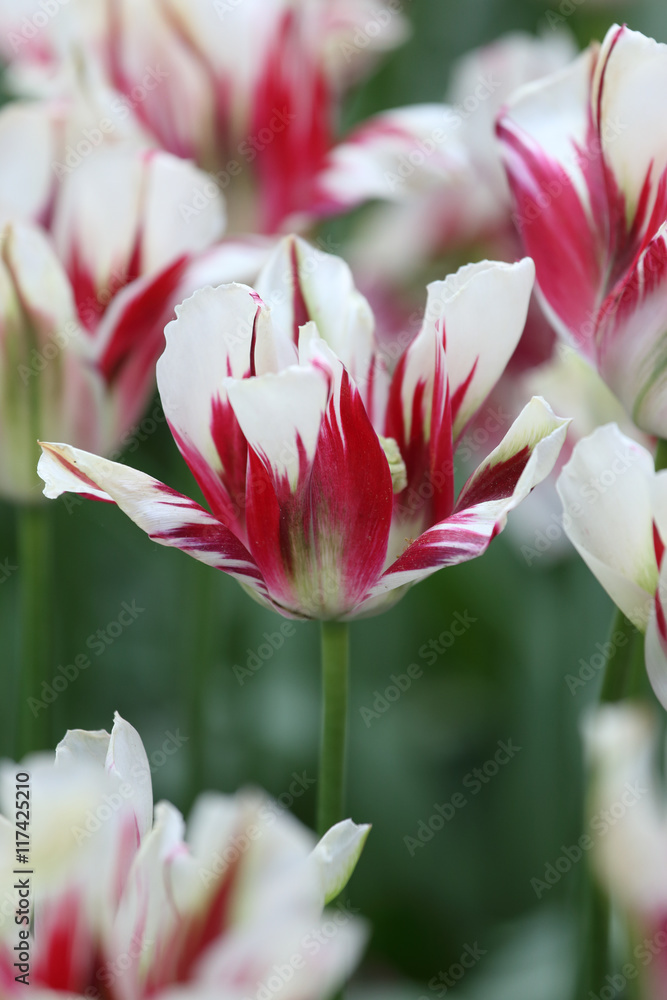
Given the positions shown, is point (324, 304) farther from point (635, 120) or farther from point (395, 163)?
point (395, 163)

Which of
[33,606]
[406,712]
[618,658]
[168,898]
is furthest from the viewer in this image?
[406,712]

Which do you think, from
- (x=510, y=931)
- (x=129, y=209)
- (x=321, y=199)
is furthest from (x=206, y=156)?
(x=510, y=931)

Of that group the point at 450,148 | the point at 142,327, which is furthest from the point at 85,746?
the point at 450,148

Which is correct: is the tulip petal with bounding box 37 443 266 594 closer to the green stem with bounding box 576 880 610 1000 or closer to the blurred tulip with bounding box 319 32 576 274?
the green stem with bounding box 576 880 610 1000

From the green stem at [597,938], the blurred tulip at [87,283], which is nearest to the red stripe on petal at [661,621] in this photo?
the green stem at [597,938]

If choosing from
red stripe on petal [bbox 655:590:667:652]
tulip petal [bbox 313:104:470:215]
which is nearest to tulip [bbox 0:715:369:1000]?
red stripe on petal [bbox 655:590:667:652]

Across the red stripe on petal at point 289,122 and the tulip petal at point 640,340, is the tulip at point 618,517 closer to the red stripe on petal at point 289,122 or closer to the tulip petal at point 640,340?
the tulip petal at point 640,340

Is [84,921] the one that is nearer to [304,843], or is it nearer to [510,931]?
[304,843]
